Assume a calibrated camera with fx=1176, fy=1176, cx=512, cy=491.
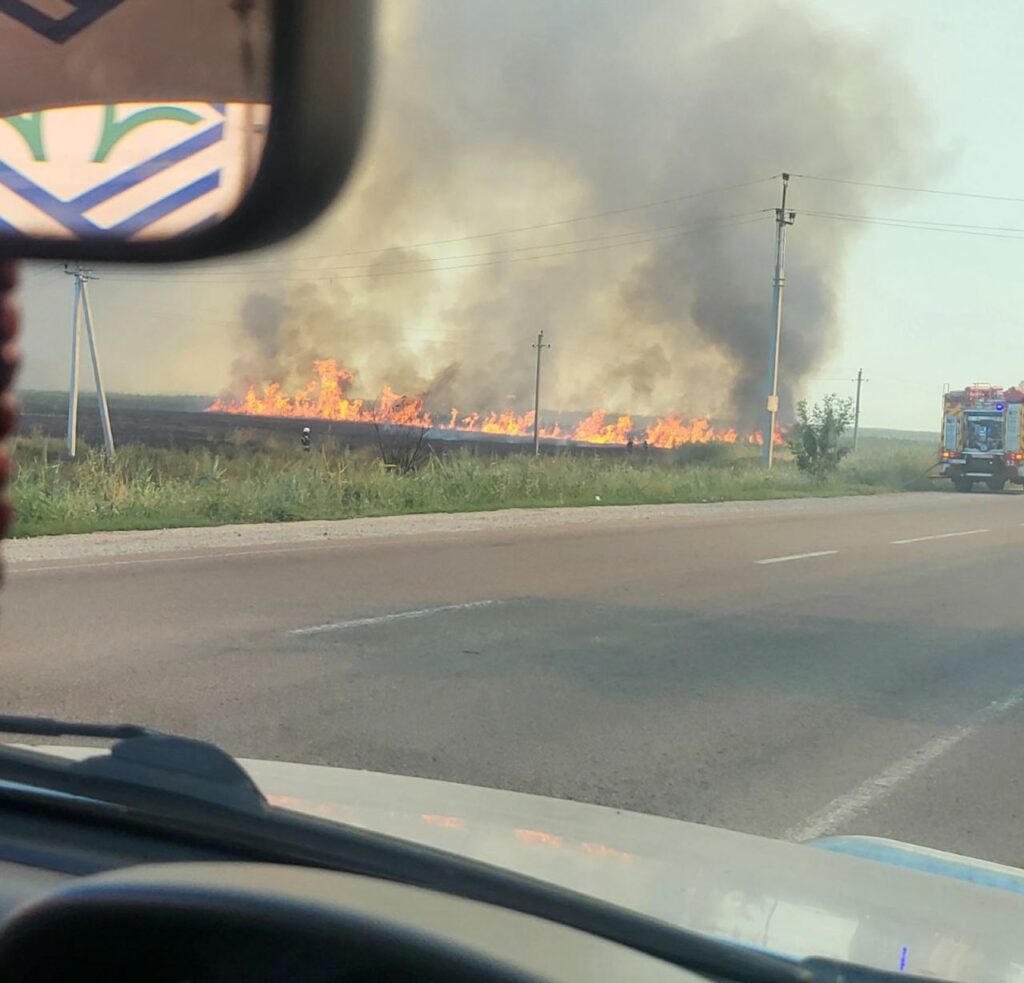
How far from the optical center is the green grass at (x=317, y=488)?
54.9 ft

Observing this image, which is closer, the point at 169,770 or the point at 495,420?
the point at 169,770

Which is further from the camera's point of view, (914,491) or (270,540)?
(914,491)

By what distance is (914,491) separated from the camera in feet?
117

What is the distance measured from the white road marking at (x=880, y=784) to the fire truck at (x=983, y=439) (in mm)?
32293

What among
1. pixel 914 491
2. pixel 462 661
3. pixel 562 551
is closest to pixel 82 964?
pixel 462 661

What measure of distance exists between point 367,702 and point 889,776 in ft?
8.51

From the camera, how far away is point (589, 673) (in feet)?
Result: 23.0

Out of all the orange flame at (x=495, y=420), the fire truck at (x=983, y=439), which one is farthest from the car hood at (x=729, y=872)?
the orange flame at (x=495, y=420)

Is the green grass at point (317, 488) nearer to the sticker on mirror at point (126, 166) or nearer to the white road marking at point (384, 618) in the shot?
the white road marking at point (384, 618)

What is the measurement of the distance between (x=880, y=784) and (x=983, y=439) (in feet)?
113

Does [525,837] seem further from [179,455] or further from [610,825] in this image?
[179,455]

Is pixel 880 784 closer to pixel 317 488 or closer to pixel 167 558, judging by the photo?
pixel 167 558

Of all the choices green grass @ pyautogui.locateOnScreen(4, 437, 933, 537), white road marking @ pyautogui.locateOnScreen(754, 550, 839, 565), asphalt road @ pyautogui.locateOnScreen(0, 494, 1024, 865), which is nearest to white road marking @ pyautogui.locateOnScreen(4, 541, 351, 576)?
asphalt road @ pyautogui.locateOnScreen(0, 494, 1024, 865)

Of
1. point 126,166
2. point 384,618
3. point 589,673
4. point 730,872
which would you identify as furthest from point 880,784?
point 384,618
